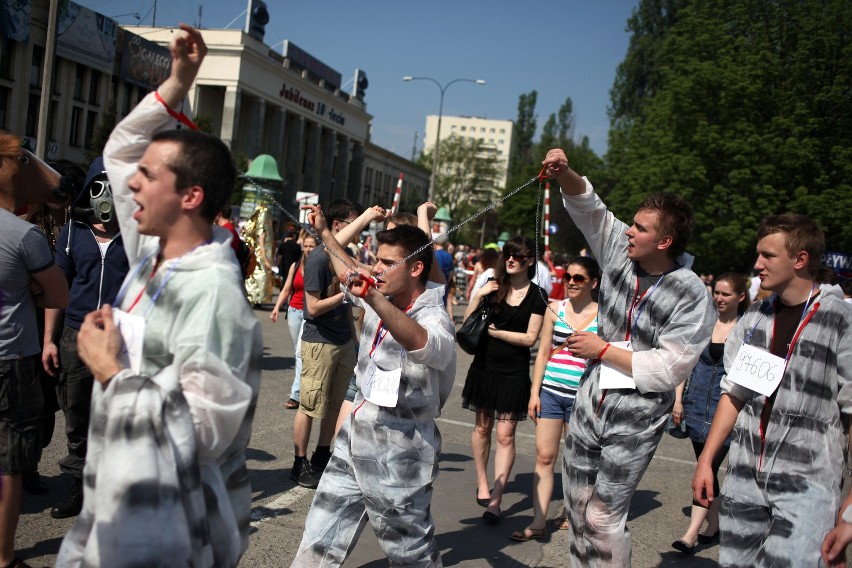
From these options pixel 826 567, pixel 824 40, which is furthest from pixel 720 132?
pixel 826 567

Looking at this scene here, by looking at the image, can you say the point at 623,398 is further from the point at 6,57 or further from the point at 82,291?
the point at 6,57

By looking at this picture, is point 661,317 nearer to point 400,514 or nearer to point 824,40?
point 400,514

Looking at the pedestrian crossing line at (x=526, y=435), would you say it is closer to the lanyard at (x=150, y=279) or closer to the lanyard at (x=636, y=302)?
the lanyard at (x=636, y=302)

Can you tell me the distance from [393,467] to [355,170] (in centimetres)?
7110

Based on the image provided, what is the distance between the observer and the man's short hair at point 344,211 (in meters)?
6.27

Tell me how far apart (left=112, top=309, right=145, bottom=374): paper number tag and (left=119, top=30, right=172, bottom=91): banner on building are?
127 feet

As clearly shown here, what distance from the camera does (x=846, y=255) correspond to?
27.8 meters

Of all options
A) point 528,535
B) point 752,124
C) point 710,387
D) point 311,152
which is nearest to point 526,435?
point 710,387

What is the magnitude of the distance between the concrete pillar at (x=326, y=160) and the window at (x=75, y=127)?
1145 inches

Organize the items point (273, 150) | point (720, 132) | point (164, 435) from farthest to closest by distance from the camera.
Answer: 1. point (273, 150)
2. point (720, 132)
3. point (164, 435)

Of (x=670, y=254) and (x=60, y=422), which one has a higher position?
(x=670, y=254)

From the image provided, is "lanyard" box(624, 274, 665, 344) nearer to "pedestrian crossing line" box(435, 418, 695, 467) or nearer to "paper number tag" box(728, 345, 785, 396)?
"paper number tag" box(728, 345, 785, 396)

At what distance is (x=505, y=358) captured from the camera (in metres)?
6.39

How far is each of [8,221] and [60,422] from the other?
3.60 meters
